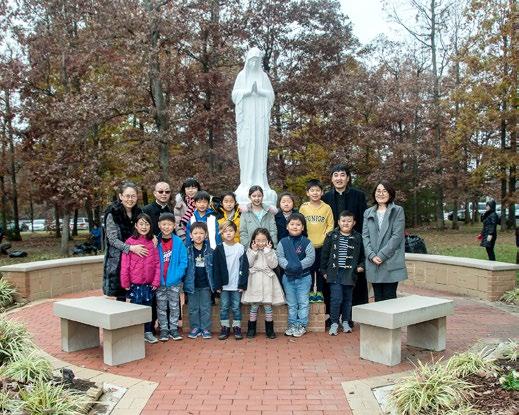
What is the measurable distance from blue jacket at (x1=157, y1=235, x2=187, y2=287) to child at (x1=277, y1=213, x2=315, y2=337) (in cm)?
110

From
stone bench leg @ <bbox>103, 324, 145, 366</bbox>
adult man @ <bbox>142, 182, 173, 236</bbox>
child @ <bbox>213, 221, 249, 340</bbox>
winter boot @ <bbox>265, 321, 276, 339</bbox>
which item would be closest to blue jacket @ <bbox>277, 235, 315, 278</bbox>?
child @ <bbox>213, 221, 249, 340</bbox>

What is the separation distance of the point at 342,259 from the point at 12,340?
353cm

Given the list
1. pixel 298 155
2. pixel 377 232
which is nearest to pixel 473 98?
pixel 298 155

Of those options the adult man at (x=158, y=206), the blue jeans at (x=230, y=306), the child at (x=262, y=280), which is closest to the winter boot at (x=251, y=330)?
the child at (x=262, y=280)

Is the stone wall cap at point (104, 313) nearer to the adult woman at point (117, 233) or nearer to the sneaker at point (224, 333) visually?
the adult woman at point (117, 233)

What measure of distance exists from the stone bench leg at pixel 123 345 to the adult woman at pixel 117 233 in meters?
0.79

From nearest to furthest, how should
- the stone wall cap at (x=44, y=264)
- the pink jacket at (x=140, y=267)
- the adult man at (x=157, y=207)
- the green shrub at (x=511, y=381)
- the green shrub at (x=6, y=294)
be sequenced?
the green shrub at (x=511, y=381) < the pink jacket at (x=140, y=267) < the adult man at (x=157, y=207) < the green shrub at (x=6, y=294) < the stone wall cap at (x=44, y=264)

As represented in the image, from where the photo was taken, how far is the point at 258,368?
4719 millimetres

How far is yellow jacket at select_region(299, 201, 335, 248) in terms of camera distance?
620 centimetres

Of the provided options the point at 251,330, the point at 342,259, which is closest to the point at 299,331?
the point at 251,330

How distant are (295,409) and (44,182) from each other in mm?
14772

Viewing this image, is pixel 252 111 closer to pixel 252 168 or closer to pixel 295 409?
pixel 252 168

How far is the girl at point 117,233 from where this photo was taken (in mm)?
5598

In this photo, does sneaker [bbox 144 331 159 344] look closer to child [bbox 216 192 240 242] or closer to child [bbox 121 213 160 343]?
child [bbox 121 213 160 343]
